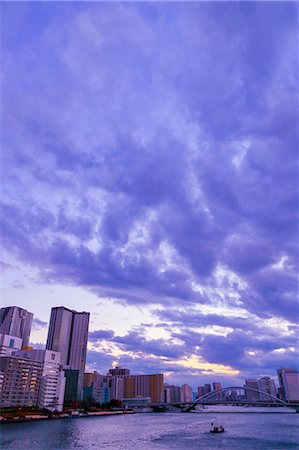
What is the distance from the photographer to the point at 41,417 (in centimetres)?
6812

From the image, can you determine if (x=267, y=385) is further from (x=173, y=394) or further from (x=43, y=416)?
(x=43, y=416)

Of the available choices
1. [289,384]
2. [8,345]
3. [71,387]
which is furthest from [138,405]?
[289,384]

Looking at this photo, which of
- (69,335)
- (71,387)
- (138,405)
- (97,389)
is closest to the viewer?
(71,387)

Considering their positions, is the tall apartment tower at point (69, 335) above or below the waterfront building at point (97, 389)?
above

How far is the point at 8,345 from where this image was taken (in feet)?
316

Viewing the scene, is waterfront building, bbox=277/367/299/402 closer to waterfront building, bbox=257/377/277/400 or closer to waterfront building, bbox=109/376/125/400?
waterfront building, bbox=257/377/277/400

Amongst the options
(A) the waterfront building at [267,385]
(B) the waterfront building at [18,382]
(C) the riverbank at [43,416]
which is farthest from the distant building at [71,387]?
(A) the waterfront building at [267,385]

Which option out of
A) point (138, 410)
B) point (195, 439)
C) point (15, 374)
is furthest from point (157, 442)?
point (138, 410)

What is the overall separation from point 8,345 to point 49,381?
18.4m

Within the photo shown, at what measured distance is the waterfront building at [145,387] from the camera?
15125 cm

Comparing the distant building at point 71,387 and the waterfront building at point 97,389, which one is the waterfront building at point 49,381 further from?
the waterfront building at point 97,389

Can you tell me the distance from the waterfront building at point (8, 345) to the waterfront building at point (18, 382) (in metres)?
9.69

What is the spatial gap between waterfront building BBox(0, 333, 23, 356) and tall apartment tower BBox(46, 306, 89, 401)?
54.3 metres

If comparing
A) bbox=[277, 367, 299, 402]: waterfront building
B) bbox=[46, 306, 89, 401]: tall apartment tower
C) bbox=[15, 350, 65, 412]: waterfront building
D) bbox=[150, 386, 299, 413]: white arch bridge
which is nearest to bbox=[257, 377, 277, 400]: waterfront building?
bbox=[277, 367, 299, 402]: waterfront building
